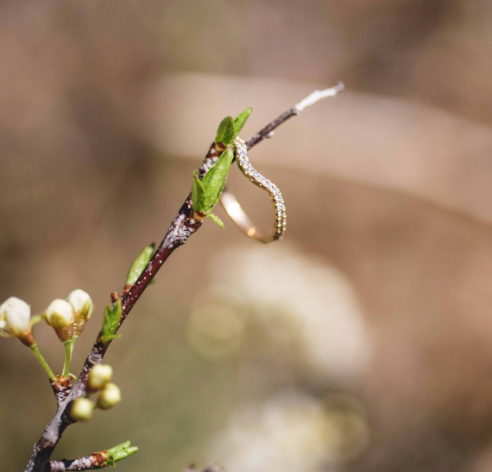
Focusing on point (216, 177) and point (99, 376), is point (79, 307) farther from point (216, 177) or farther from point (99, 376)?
point (216, 177)

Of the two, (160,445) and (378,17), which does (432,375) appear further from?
(378,17)

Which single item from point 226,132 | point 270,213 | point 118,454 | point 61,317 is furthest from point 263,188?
point 270,213

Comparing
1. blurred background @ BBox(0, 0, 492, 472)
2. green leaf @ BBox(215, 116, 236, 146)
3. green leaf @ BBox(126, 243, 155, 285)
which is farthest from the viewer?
blurred background @ BBox(0, 0, 492, 472)

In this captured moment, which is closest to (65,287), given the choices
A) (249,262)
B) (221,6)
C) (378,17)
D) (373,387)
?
(249,262)

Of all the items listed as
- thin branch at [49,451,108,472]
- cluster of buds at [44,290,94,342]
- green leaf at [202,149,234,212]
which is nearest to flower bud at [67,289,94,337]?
cluster of buds at [44,290,94,342]

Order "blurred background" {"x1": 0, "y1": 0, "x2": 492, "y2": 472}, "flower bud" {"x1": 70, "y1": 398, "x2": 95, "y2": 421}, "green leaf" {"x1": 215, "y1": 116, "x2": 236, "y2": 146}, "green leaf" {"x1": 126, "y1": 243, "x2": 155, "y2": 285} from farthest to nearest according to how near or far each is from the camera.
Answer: "blurred background" {"x1": 0, "y1": 0, "x2": 492, "y2": 472} → "green leaf" {"x1": 126, "y1": 243, "x2": 155, "y2": 285} → "green leaf" {"x1": 215, "y1": 116, "x2": 236, "y2": 146} → "flower bud" {"x1": 70, "y1": 398, "x2": 95, "y2": 421}

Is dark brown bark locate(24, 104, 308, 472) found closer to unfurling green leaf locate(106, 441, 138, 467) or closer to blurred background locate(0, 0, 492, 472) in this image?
unfurling green leaf locate(106, 441, 138, 467)
